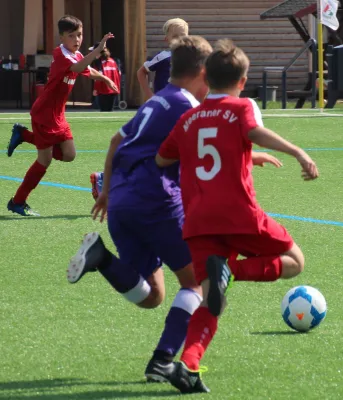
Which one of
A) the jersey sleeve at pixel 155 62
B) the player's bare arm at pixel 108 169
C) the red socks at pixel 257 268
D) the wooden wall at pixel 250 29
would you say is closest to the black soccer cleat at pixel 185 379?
the red socks at pixel 257 268

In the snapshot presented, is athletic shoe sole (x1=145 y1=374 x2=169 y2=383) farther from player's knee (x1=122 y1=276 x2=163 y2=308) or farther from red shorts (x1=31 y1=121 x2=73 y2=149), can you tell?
red shorts (x1=31 y1=121 x2=73 y2=149)

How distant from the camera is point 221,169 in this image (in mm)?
4766

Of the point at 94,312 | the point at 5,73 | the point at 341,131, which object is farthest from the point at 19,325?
the point at 5,73

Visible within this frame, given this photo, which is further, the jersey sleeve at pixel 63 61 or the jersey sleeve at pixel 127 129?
the jersey sleeve at pixel 63 61

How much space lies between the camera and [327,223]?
9.63 m

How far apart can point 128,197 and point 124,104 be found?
23.0 metres

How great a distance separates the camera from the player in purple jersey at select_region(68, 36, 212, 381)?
505 centimetres

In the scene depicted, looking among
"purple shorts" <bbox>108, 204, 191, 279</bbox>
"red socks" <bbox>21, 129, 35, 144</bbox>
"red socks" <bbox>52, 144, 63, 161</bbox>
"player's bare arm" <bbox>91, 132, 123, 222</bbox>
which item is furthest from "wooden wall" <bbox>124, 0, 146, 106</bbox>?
"purple shorts" <bbox>108, 204, 191, 279</bbox>

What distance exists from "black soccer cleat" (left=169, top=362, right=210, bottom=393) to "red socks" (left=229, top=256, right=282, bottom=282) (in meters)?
0.49

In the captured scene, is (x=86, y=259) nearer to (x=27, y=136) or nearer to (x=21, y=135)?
(x=27, y=136)

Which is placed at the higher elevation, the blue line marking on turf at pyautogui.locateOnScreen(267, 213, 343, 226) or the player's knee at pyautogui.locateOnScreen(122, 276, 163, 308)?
the player's knee at pyautogui.locateOnScreen(122, 276, 163, 308)

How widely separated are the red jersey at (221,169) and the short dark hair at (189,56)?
0.34 m

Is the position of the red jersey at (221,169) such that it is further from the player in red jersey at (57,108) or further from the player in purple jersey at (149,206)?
the player in red jersey at (57,108)

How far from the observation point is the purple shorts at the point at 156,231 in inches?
199
